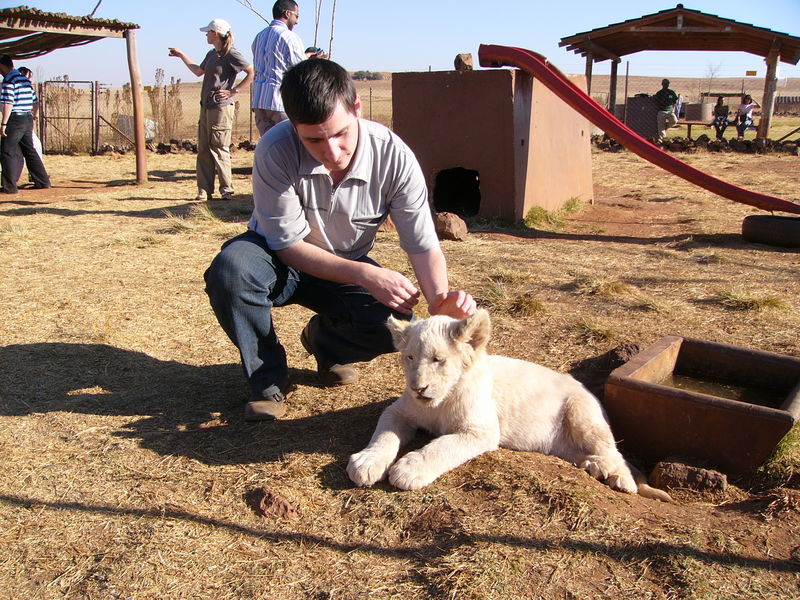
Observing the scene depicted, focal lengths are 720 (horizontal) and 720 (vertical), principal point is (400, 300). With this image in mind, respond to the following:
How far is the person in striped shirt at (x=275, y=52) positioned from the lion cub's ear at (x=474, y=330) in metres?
6.18

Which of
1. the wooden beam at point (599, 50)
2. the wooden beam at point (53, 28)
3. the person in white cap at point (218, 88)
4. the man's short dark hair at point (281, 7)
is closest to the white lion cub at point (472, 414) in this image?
the man's short dark hair at point (281, 7)

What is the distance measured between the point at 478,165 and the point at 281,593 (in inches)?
274

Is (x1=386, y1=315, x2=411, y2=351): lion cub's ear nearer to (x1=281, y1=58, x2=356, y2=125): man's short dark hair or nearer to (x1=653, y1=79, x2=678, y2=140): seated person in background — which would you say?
(x1=281, y1=58, x2=356, y2=125): man's short dark hair

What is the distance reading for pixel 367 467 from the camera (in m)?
2.83

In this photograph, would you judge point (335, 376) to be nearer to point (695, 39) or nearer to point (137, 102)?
point (137, 102)

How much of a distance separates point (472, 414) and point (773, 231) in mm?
5573

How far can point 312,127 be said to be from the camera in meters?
2.98

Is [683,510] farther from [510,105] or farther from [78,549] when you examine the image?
[510,105]

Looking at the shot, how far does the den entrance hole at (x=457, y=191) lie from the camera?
9.95 metres

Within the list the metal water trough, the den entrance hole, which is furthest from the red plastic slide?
the metal water trough

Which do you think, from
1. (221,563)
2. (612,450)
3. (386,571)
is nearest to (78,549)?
(221,563)

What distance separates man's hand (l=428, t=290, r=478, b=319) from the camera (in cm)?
311

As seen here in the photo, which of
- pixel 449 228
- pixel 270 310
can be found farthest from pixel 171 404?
pixel 449 228

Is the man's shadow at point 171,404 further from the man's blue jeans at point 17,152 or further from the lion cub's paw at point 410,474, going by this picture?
the man's blue jeans at point 17,152
